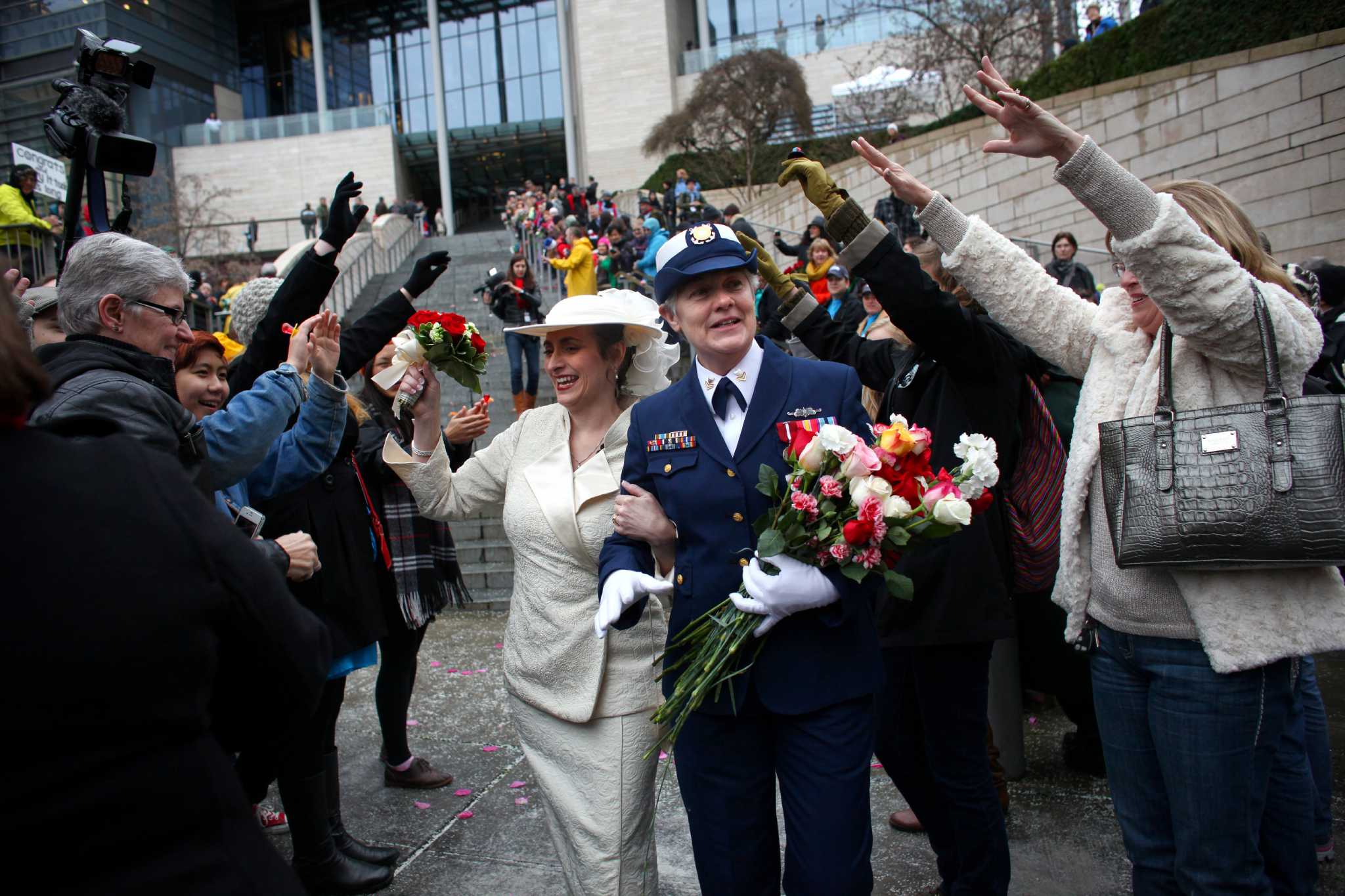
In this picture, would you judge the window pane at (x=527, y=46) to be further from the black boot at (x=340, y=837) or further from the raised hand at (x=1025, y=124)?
the raised hand at (x=1025, y=124)

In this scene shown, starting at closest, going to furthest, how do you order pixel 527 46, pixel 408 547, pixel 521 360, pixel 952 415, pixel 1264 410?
pixel 1264 410 → pixel 952 415 → pixel 408 547 → pixel 521 360 → pixel 527 46

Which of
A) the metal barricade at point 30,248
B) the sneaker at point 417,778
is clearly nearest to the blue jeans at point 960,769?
the sneaker at point 417,778

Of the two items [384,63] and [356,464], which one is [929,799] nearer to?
[356,464]

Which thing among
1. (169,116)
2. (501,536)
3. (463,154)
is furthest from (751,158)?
(169,116)

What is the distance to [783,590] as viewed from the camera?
2.24 metres

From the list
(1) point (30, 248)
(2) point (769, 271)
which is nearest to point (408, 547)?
(2) point (769, 271)

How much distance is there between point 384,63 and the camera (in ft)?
169

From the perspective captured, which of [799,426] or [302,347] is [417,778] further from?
[799,426]

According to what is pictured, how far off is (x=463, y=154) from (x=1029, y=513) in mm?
48607

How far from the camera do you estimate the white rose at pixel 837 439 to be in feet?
7.08

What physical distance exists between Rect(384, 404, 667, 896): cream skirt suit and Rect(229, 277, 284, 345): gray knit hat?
1641 mm

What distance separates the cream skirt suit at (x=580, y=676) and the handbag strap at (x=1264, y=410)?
149 cm

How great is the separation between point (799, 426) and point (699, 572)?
1.61 ft

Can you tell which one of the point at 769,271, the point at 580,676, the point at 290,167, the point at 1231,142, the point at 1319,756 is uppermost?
the point at 290,167
